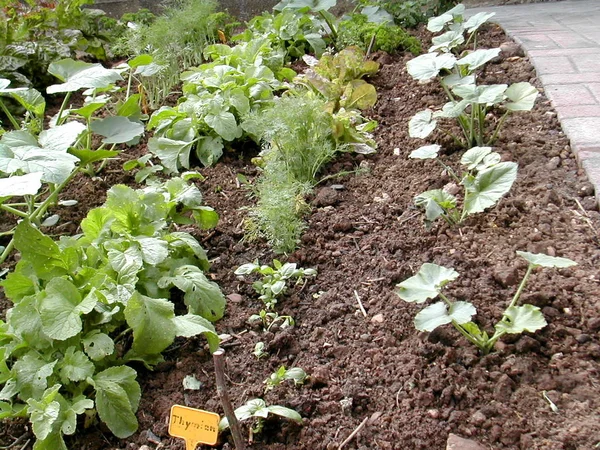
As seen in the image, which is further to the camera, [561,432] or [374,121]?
[374,121]

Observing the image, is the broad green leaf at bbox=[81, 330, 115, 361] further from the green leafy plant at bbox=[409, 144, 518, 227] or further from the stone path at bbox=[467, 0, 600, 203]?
the stone path at bbox=[467, 0, 600, 203]

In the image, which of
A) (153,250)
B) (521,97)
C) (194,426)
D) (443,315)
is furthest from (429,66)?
(194,426)

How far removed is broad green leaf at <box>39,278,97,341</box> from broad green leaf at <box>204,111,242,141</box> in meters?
1.30

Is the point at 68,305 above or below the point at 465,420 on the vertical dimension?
above

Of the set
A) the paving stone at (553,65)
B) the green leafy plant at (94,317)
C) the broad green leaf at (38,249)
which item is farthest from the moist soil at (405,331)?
the paving stone at (553,65)

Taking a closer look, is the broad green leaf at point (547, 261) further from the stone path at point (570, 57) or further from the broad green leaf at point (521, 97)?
the broad green leaf at point (521, 97)

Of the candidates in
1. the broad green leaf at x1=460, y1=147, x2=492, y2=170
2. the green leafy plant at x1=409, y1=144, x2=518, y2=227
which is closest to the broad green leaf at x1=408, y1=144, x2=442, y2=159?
the green leafy plant at x1=409, y1=144, x2=518, y2=227

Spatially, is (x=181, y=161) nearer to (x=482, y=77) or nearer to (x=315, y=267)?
(x=315, y=267)

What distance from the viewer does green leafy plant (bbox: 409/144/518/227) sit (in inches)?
82.4

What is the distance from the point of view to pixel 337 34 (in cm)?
414

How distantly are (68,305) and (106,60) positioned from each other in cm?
311

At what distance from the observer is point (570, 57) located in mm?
3443

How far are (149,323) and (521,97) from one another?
1.74 m

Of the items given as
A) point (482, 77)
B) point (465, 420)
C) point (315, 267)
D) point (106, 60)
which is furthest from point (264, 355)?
point (106, 60)
